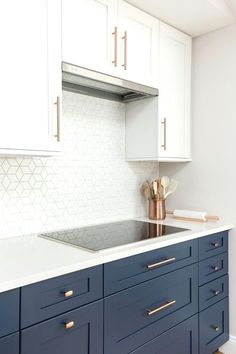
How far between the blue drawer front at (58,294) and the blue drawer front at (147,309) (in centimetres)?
12

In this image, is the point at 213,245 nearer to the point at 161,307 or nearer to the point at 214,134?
the point at 161,307

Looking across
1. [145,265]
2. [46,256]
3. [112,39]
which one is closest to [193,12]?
[112,39]

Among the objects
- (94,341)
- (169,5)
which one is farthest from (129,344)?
(169,5)

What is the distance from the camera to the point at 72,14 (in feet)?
5.29

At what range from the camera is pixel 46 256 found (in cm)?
135

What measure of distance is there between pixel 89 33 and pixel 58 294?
1340 millimetres

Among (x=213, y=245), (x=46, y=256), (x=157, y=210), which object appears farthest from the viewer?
(x=157, y=210)

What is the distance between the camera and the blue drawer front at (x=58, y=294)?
1113 mm

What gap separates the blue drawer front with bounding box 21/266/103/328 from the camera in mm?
1113

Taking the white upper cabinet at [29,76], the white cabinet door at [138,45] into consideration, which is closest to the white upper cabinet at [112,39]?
the white cabinet door at [138,45]

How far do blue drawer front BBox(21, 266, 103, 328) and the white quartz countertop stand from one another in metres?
0.03

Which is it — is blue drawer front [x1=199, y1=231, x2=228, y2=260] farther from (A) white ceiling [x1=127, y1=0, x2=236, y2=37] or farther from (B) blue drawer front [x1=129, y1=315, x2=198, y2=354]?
(A) white ceiling [x1=127, y1=0, x2=236, y2=37]

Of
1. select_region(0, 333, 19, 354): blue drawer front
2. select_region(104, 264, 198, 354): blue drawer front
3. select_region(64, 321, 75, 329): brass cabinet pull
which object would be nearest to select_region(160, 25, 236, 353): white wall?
select_region(104, 264, 198, 354): blue drawer front

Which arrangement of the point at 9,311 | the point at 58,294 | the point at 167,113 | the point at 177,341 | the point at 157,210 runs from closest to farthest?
the point at 9,311
the point at 58,294
the point at 177,341
the point at 167,113
the point at 157,210
